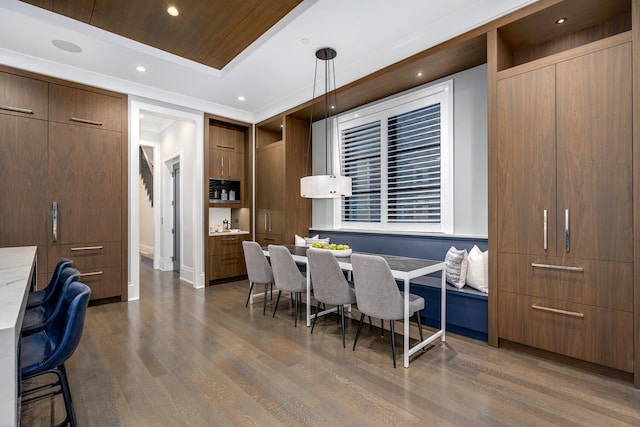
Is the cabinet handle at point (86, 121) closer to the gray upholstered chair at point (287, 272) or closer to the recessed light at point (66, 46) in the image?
the recessed light at point (66, 46)

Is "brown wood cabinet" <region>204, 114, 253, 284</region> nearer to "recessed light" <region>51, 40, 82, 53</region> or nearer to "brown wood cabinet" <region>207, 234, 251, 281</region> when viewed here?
"brown wood cabinet" <region>207, 234, 251, 281</region>

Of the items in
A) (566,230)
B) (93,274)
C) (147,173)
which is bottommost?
(93,274)

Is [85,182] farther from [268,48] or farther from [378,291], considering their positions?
[378,291]

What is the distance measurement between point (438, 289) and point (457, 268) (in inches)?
11.6

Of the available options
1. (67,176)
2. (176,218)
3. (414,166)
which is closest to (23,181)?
(67,176)

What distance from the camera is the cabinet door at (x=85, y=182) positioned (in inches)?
154

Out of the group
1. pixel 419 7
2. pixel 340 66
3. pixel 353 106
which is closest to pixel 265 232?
pixel 353 106

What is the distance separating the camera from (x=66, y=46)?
343 centimetres

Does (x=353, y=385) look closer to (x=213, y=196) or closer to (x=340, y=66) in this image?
(x=340, y=66)

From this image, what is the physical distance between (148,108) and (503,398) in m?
5.42

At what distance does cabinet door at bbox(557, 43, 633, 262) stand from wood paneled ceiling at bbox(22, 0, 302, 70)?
8.19ft

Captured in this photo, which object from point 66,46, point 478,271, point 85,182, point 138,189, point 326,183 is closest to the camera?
point 478,271

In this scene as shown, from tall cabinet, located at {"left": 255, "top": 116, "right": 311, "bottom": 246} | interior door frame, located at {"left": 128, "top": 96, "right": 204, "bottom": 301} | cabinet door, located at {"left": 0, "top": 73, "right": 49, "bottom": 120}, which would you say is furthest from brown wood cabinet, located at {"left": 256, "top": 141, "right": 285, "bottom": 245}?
cabinet door, located at {"left": 0, "top": 73, "right": 49, "bottom": 120}

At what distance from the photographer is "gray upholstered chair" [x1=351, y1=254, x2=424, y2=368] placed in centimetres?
249
